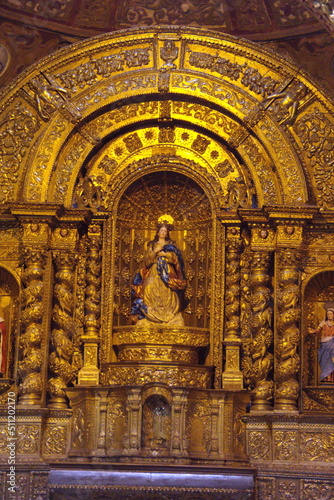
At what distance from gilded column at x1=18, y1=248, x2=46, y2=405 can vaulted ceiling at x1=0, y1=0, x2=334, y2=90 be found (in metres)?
3.54

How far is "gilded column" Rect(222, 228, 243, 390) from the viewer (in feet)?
66.8

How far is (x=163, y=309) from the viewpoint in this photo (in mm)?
20922

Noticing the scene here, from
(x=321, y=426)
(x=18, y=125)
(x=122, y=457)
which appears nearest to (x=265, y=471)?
(x=321, y=426)

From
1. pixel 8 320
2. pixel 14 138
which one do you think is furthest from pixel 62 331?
pixel 14 138

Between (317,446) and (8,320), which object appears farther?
(8,320)

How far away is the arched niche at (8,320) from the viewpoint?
20938mm

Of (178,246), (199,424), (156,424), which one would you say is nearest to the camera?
(156,424)

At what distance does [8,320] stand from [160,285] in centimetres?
290

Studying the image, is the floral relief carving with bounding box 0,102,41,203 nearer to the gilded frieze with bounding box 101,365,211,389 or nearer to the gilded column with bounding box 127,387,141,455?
the gilded frieze with bounding box 101,365,211,389

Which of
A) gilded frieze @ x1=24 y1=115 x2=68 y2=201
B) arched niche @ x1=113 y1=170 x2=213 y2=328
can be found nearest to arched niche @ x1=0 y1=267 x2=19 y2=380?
gilded frieze @ x1=24 y1=115 x2=68 y2=201

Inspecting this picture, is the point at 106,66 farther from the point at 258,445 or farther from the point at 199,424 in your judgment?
the point at 258,445

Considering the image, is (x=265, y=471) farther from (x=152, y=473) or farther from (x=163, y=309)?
(x=163, y=309)

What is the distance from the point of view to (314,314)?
21.0 metres

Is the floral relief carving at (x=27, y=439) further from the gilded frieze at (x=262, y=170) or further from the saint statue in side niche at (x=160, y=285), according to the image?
the gilded frieze at (x=262, y=170)
